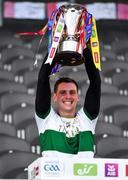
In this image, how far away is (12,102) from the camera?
6441 mm

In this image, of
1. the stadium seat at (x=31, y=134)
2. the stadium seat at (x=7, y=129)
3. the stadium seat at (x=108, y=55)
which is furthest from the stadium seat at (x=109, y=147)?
the stadium seat at (x=108, y=55)

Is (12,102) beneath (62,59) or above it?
beneath

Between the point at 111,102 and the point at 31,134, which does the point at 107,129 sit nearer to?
the point at 111,102

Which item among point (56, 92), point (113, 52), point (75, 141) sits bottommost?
point (113, 52)

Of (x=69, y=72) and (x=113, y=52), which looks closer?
(x=69, y=72)

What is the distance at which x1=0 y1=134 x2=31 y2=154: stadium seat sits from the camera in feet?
18.2

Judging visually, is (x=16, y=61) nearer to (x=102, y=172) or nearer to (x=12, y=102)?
(x=12, y=102)

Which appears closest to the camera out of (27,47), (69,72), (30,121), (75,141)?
(75,141)

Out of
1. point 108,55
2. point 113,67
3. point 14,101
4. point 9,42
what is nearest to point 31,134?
point 14,101

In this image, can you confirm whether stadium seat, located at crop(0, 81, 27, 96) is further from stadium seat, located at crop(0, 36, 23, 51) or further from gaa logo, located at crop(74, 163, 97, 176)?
gaa logo, located at crop(74, 163, 97, 176)

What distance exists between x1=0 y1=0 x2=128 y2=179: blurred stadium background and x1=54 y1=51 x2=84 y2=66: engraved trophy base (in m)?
2.64

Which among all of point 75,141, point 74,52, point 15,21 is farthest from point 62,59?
point 15,21

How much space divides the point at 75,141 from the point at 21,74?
5.21m

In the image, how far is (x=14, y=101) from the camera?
644cm
